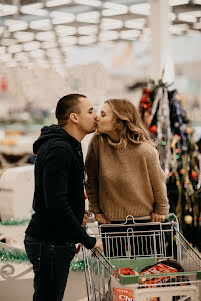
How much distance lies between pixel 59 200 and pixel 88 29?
1075cm

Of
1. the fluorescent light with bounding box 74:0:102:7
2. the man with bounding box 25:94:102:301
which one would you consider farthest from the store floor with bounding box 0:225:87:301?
the fluorescent light with bounding box 74:0:102:7

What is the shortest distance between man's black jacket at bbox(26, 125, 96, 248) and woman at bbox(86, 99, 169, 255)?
0.93 ft

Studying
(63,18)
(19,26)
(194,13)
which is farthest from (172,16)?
(19,26)

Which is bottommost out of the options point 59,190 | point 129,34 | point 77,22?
point 59,190

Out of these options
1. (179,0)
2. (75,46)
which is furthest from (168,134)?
(75,46)

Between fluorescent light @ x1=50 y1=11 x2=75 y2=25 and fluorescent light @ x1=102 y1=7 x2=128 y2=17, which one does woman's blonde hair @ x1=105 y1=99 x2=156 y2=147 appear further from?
fluorescent light @ x1=50 y1=11 x2=75 y2=25

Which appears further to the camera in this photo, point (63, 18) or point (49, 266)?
point (63, 18)

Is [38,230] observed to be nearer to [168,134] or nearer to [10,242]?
[168,134]

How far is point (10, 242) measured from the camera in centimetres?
484

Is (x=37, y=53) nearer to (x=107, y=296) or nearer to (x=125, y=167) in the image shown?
(x=125, y=167)

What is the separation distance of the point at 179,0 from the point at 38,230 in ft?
25.2

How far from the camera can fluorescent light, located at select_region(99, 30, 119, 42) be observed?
42.7ft

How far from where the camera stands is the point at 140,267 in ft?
7.48

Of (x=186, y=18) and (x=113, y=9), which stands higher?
(x=113, y=9)
